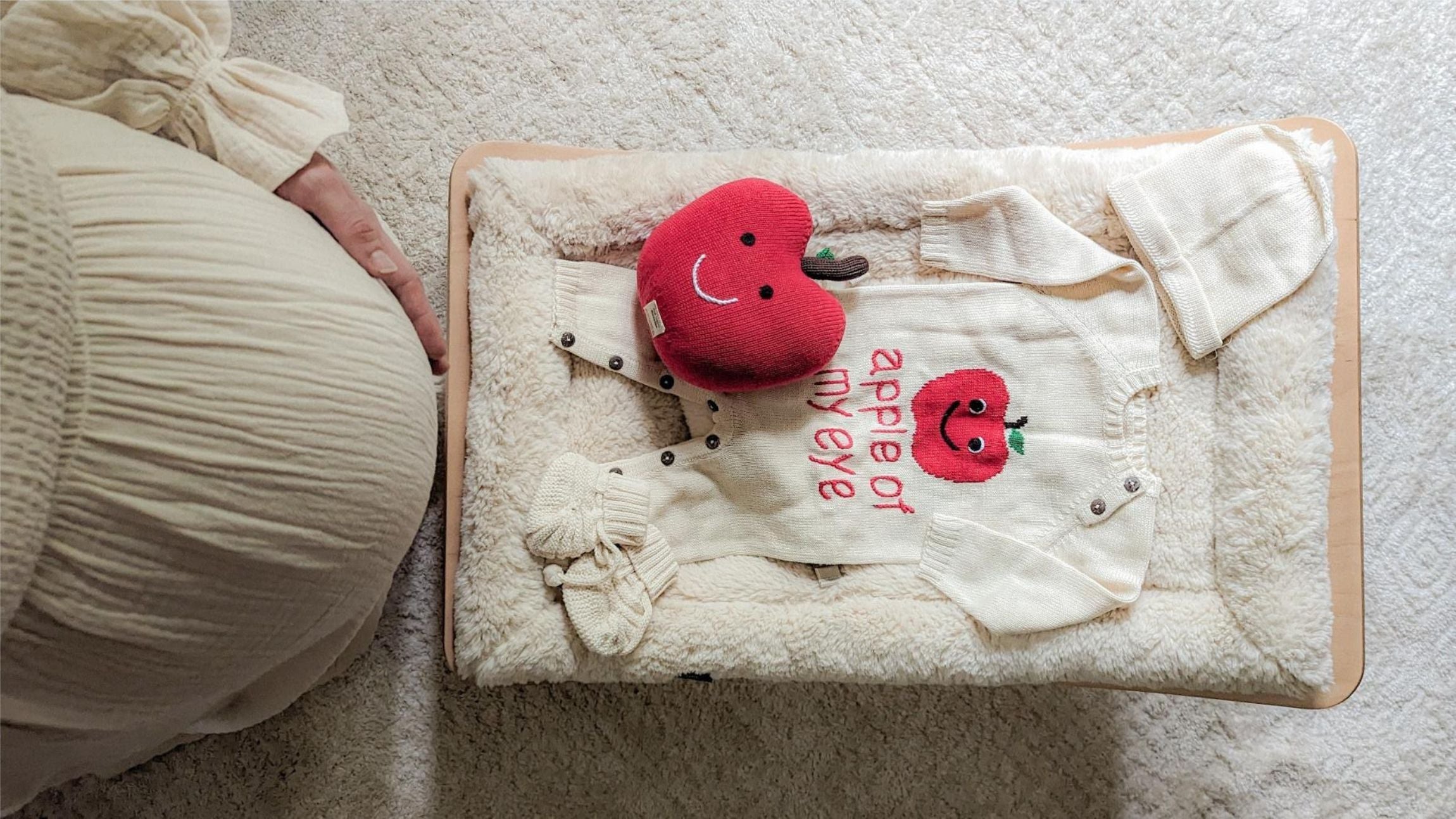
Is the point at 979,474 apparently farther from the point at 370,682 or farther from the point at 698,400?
the point at 370,682

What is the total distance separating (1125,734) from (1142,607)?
28 cm

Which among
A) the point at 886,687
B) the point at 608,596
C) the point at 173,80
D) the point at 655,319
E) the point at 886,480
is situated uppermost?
the point at 173,80

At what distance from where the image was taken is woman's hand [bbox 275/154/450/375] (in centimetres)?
69

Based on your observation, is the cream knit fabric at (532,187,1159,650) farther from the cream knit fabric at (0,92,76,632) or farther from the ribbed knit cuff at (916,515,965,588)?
the cream knit fabric at (0,92,76,632)

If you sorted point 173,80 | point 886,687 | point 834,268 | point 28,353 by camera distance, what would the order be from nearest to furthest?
point 28,353 < point 173,80 < point 834,268 < point 886,687

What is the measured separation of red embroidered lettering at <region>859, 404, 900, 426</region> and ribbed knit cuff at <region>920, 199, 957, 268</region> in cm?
14

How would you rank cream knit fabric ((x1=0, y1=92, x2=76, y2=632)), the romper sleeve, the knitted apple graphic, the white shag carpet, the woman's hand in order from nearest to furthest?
cream knit fabric ((x1=0, y1=92, x2=76, y2=632))
the romper sleeve
the woman's hand
the knitted apple graphic
the white shag carpet

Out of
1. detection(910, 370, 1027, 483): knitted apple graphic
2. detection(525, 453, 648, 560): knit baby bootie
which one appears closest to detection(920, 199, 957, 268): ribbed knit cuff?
detection(910, 370, 1027, 483): knitted apple graphic

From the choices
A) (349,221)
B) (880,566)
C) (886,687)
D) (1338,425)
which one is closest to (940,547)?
(880,566)

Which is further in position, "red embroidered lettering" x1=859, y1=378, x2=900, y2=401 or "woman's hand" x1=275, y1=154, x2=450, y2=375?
"red embroidered lettering" x1=859, y1=378, x2=900, y2=401

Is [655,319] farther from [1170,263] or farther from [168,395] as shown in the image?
[1170,263]

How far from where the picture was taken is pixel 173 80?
0.64 meters

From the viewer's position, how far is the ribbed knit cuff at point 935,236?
803 millimetres

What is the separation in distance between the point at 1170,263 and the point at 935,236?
21 centimetres
